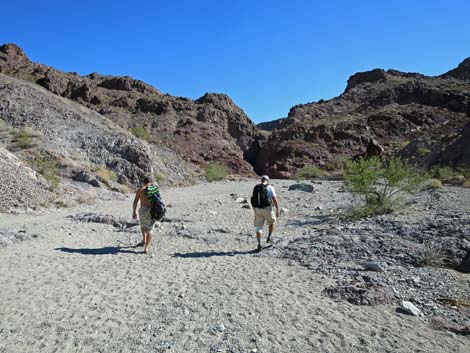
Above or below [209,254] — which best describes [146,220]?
above

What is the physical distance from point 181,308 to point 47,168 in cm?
1518

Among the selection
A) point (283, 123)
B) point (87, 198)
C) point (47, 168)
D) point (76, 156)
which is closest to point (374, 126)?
point (283, 123)

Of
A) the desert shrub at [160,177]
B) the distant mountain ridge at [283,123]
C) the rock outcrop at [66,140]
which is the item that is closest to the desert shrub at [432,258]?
the rock outcrop at [66,140]

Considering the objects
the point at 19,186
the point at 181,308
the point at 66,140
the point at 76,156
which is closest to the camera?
the point at 181,308

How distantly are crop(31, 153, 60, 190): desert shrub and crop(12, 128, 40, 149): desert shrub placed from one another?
6.02 feet

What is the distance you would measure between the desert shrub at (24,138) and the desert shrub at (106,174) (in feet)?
12.6

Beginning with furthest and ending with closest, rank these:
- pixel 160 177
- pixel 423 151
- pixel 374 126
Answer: pixel 374 126
pixel 423 151
pixel 160 177

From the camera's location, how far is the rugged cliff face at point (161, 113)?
5150cm

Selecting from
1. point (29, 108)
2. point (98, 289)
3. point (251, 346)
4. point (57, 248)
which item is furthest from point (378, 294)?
point (29, 108)

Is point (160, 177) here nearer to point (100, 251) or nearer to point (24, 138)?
point (24, 138)

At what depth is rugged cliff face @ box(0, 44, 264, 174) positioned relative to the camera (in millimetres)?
51500

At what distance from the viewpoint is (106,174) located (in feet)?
67.7

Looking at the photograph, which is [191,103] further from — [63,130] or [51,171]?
[51,171]

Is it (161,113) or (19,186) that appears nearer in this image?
(19,186)
